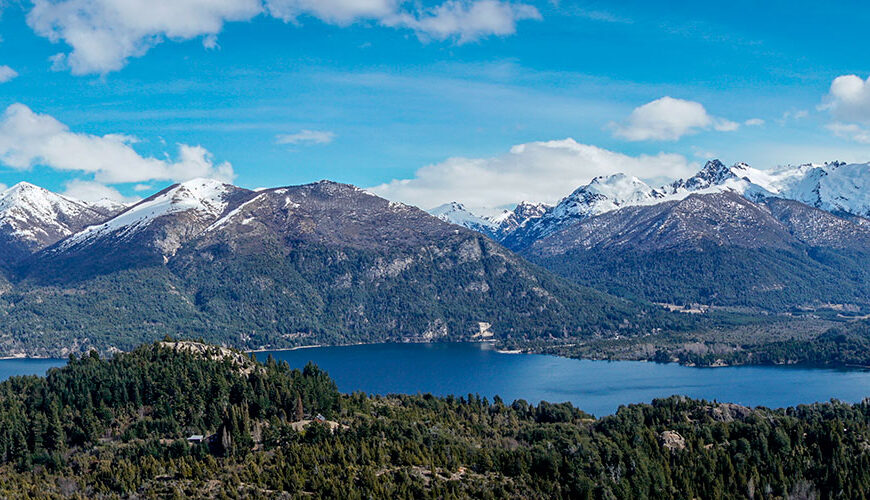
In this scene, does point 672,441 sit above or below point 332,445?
below

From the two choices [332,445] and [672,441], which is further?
[672,441]

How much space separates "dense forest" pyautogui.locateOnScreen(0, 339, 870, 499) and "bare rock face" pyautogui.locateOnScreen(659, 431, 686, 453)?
0.28 meters

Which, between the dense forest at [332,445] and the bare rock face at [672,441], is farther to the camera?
the bare rock face at [672,441]

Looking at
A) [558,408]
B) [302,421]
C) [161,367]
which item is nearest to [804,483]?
[558,408]

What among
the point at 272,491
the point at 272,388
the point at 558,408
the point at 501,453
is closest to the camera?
the point at 272,491

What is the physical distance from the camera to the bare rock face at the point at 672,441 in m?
142

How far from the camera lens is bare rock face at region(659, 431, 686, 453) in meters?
142

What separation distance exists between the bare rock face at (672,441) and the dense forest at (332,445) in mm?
282

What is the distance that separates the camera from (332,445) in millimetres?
124188

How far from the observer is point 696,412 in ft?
551

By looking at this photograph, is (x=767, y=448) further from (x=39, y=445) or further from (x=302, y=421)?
(x=39, y=445)

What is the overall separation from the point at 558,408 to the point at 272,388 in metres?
65.6

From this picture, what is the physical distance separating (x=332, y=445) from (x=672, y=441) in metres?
57.6

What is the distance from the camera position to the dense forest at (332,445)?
114 metres
